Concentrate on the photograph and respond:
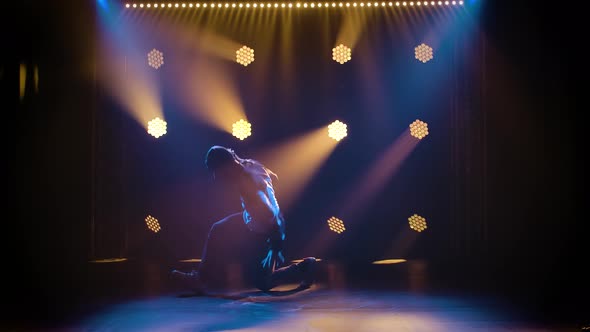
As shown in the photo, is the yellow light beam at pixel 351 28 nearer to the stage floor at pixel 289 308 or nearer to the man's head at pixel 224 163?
the man's head at pixel 224 163

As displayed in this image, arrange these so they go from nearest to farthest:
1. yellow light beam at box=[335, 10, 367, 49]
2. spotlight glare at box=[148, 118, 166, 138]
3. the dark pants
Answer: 1. the dark pants
2. yellow light beam at box=[335, 10, 367, 49]
3. spotlight glare at box=[148, 118, 166, 138]

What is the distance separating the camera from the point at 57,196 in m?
3.52

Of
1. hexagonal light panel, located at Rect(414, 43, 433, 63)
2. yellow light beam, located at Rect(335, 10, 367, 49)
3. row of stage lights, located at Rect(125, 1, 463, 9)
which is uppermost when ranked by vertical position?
row of stage lights, located at Rect(125, 1, 463, 9)

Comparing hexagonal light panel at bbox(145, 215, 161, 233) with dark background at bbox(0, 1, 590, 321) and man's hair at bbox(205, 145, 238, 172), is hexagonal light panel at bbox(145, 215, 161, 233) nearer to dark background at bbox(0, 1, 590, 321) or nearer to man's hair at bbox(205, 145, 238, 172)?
dark background at bbox(0, 1, 590, 321)

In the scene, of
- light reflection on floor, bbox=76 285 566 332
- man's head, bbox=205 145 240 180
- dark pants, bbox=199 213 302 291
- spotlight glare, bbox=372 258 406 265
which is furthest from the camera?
spotlight glare, bbox=372 258 406 265

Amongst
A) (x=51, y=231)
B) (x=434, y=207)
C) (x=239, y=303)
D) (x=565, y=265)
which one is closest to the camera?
(x=239, y=303)

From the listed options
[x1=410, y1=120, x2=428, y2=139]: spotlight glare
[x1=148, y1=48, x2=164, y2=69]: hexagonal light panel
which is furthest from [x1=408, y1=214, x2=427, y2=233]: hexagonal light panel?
[x1=148, y1=48, x2=164, y2=69]: hexagonal light panel

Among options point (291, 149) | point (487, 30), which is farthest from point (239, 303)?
point (487, 30)

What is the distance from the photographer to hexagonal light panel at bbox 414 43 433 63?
12.3 ft

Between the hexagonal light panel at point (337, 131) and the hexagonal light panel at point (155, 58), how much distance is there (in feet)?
5.12

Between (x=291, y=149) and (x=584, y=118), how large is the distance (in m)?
2.26

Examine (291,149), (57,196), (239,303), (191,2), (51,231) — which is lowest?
(239,303)

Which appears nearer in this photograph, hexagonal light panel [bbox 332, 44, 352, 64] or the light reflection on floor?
the light reflection on floor

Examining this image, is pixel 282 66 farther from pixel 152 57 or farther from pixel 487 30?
pixel 487 30
